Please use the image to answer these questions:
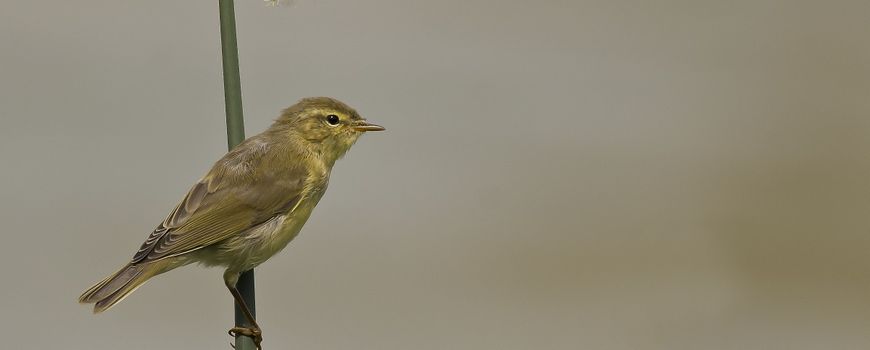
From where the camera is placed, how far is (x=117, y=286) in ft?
4.75

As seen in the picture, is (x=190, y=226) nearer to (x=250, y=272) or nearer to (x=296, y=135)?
(x=250, y=272)

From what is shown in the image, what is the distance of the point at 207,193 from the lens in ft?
5.47

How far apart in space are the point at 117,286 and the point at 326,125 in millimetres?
541

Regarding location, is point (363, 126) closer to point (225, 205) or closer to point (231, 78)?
point (225, 205)

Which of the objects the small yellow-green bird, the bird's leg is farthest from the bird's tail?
the bird's leg

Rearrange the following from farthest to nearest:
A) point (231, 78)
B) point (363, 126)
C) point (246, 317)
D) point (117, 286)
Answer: point (363, 126), point (246, 317), point (117, 286), point (231, 78)

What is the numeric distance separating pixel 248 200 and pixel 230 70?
1.92 ft

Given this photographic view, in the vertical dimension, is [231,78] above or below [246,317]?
above

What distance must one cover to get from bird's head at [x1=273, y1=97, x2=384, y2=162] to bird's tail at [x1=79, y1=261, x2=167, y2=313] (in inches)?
17.3

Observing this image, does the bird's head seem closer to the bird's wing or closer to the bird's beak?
the bird's beak

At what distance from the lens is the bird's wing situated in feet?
5.13

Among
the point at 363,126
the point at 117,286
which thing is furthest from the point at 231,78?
the point at 363,126

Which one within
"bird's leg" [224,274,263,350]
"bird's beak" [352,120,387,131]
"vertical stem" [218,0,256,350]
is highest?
"bird's beak" [352,120,387,131]

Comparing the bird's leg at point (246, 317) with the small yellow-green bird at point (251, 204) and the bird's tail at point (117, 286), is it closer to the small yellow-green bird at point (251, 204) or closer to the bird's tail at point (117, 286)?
the small yellow-green bird at point (251, 204)
